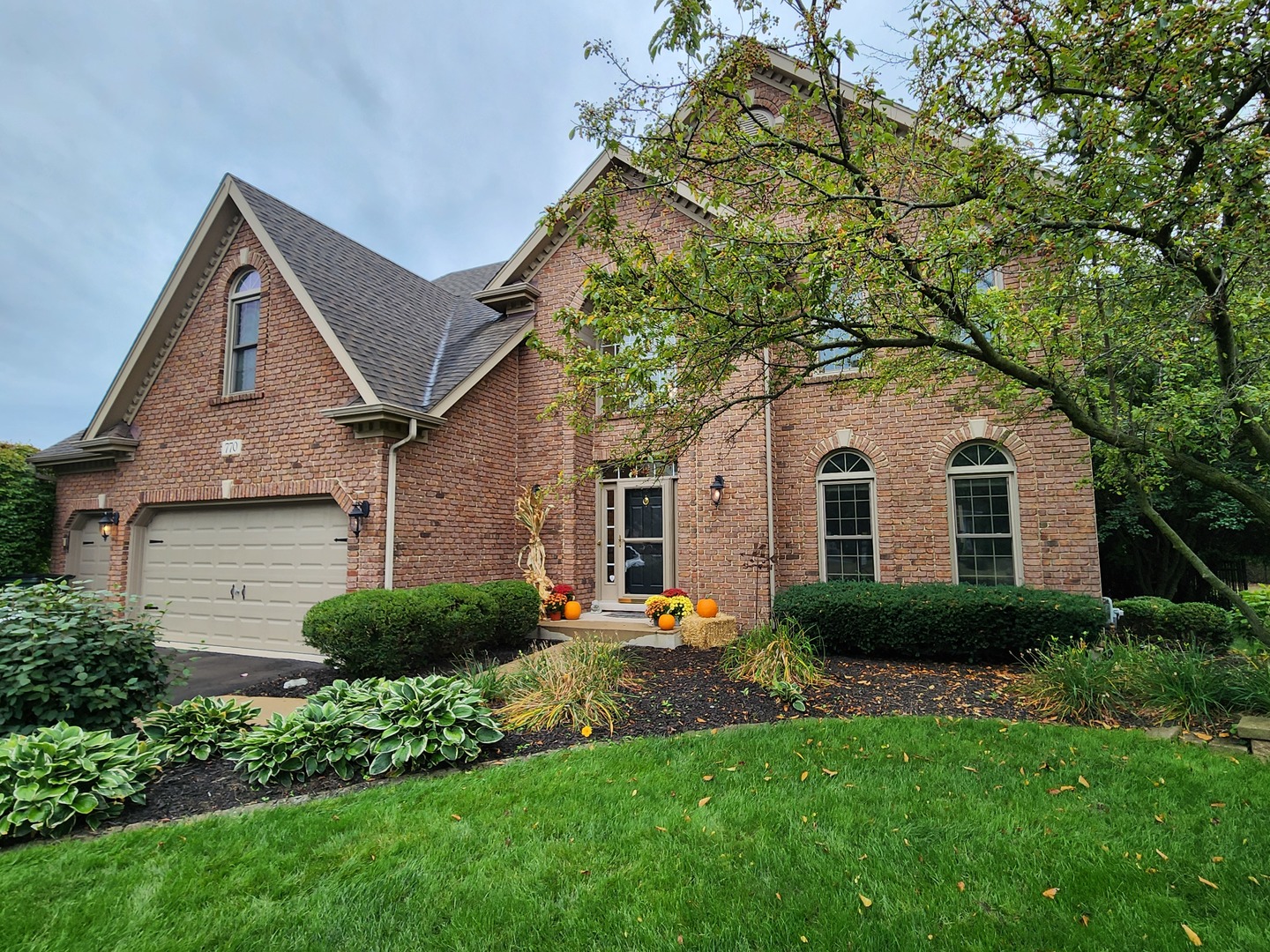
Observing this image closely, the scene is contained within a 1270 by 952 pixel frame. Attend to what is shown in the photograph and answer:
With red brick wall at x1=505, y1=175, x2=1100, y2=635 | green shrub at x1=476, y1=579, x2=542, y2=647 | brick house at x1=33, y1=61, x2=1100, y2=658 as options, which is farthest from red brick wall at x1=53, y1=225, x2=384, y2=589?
red brick wall at x1=505, y1=175, x2=1100, y2=635

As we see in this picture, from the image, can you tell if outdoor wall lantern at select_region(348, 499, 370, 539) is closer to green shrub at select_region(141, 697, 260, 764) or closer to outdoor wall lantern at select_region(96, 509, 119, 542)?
green shrub at select_region(141, 697, 260, 764)

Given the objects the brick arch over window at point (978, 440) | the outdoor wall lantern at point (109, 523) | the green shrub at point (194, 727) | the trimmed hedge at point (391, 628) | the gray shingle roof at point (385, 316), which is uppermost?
the gray shingle roof at point (385, 316)

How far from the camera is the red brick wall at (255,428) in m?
9.59

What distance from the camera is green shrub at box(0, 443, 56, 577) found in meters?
13.3

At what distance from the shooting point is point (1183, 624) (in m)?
9.76

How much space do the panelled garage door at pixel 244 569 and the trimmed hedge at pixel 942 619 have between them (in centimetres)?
727

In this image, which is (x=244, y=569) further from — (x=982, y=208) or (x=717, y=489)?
(x=982, y=208)

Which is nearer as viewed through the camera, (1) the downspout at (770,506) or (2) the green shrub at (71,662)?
(2) the green shrub at (71,662)

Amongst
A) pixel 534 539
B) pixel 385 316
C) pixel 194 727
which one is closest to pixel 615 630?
pixel 534 539

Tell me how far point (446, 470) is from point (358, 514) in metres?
1.66

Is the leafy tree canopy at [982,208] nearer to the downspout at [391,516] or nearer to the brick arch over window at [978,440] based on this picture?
the brick arch over window at [978,440]

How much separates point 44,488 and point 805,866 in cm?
1734

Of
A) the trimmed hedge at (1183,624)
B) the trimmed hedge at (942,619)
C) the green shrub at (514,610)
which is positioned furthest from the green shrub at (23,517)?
the trimmed hedge at (1183,624)

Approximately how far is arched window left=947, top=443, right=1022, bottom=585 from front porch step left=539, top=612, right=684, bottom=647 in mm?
4684
